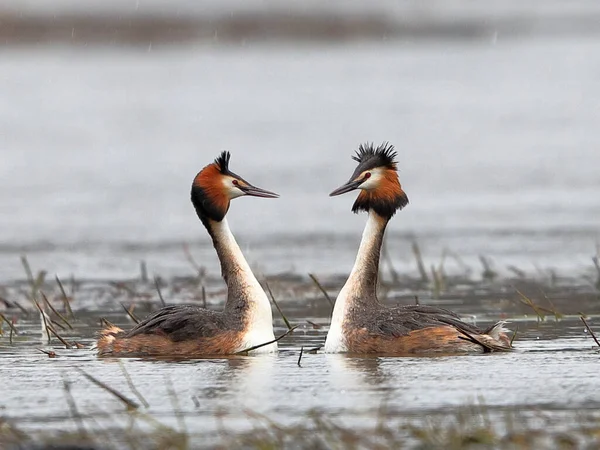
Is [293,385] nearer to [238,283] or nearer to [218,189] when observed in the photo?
[238,283]

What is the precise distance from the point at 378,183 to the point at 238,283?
1113mm

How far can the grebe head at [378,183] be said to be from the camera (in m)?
9.98

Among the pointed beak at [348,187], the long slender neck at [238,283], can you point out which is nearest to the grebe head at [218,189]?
the long slender neck at [238,283]

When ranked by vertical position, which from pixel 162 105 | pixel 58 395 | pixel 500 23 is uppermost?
pixel 500 23

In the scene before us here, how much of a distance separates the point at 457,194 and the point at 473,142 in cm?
671

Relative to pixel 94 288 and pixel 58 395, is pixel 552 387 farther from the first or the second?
pixel 94 288

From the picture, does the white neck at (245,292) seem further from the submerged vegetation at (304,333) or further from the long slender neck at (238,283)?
the submerged vegetation at (304,333)

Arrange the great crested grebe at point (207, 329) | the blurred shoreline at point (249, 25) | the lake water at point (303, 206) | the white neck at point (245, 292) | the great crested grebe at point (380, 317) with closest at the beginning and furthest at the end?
the lake water at point (303, 206)
the great crested grebe at point (380, 317)
the great crested grebe at point (207, 329)
the white neck at point (245, 292)
the blurred shoreline at point (249, 25)

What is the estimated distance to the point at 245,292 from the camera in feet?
32.8

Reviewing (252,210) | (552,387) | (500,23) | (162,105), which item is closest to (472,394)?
(552,387)

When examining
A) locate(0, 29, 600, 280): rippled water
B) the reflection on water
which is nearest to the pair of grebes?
the reflection on water

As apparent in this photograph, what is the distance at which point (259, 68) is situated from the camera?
43.8 metres

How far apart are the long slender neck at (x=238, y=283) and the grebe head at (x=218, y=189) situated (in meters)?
0.12

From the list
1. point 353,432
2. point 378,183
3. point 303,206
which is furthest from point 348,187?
point 303,206
